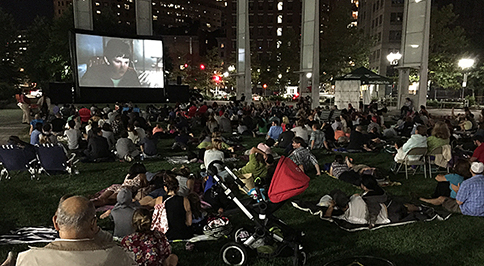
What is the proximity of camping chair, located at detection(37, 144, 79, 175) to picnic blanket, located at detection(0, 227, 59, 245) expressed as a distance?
3054 millimetres

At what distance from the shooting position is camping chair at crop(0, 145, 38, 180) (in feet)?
26.6

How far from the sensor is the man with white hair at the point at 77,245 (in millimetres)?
2029

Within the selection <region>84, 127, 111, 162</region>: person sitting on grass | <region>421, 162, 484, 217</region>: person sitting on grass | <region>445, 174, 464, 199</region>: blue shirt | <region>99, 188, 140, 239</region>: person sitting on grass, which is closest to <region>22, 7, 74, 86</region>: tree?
<region>84, 127, 111, 162</region>: person sitting on grass

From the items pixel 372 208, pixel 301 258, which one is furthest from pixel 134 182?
pixel 372 208

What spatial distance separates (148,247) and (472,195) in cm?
565

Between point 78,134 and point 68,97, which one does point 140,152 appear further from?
point 68,97

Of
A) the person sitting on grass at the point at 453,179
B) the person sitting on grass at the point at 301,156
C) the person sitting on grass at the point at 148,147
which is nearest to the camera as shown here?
the person sitting on grass at the point at 453,179

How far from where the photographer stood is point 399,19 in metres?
65.9

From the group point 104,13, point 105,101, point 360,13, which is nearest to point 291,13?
point 360,13

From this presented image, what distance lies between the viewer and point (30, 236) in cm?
538

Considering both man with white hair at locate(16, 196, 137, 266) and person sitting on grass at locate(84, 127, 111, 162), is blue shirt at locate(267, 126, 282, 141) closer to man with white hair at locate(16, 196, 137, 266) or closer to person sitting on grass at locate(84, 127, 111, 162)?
person sitting on grass at locate(84, 127, 111, 162)

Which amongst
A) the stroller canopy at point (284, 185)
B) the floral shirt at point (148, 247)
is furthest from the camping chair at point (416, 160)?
the floral shirt at point (148, 247)

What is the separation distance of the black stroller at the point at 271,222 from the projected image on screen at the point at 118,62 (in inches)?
895

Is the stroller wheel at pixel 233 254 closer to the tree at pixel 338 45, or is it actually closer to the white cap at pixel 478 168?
the white cap at pixel 478 168
